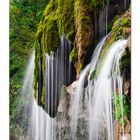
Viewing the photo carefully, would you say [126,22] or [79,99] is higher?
[126,22]

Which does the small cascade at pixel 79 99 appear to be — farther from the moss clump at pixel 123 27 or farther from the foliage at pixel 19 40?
the foliage at pixel 19 40

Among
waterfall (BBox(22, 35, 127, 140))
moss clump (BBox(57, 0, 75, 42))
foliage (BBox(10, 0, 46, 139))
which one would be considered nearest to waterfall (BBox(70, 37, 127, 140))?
waterfall (BBox(22, 35, 127, 140))

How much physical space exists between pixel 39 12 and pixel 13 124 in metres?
0.61

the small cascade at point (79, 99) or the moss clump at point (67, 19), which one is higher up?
the moss clump at point (67, 19)

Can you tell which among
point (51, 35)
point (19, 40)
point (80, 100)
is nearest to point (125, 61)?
point (80, 100)

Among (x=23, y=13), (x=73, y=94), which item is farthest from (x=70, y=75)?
(x=23, y=13)

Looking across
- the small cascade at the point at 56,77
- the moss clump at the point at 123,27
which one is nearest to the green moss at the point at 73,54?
the small cascade at the point at 56,77

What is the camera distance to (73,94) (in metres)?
2.26

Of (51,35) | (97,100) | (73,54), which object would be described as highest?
(51,35)

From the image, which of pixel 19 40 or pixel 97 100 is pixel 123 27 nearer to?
pixel 97 100

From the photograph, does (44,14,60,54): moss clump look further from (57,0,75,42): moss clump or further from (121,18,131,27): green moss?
(121,18,131,27): green moss

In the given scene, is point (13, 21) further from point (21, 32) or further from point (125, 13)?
point (125, 13)

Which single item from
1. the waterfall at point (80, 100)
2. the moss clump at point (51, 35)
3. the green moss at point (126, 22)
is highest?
the green moss at point (126, 22)

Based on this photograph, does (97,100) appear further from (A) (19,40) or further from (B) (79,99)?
(A) (19,40)
